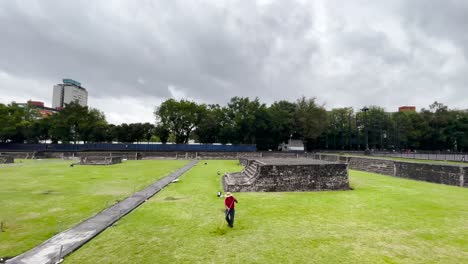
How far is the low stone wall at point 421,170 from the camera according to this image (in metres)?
17.6

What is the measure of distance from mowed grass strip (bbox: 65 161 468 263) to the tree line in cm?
4309

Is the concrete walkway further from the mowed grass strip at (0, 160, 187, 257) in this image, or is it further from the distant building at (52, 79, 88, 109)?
the distant building at (52, 79, 88, 109)

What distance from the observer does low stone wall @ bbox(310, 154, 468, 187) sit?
57.8ft

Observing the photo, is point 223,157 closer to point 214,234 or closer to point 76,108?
point 76,108

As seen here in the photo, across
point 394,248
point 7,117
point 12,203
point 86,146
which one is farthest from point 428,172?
point 7,117

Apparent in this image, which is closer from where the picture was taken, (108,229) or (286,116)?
Answer: (108,229)

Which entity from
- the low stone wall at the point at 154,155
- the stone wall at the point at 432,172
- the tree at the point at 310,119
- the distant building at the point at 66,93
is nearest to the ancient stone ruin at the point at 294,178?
the stone wall at the point at 432,172

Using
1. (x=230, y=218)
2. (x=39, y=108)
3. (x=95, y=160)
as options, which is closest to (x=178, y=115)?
(x=95, y=160)

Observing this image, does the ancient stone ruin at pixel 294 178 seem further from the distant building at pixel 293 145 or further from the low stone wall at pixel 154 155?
the distant building at pixel 293 145

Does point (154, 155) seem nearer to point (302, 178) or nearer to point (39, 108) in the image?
point (302, 178)

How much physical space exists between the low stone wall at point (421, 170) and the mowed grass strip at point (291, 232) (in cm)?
519

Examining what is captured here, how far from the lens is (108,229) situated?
8.49 meters

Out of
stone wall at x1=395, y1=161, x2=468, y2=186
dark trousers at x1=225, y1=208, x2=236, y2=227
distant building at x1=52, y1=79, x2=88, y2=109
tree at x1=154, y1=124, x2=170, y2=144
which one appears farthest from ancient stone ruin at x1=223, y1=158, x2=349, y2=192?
distant building at x1=52, y1=79, x2=88, y2=109

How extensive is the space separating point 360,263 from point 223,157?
4269cm
